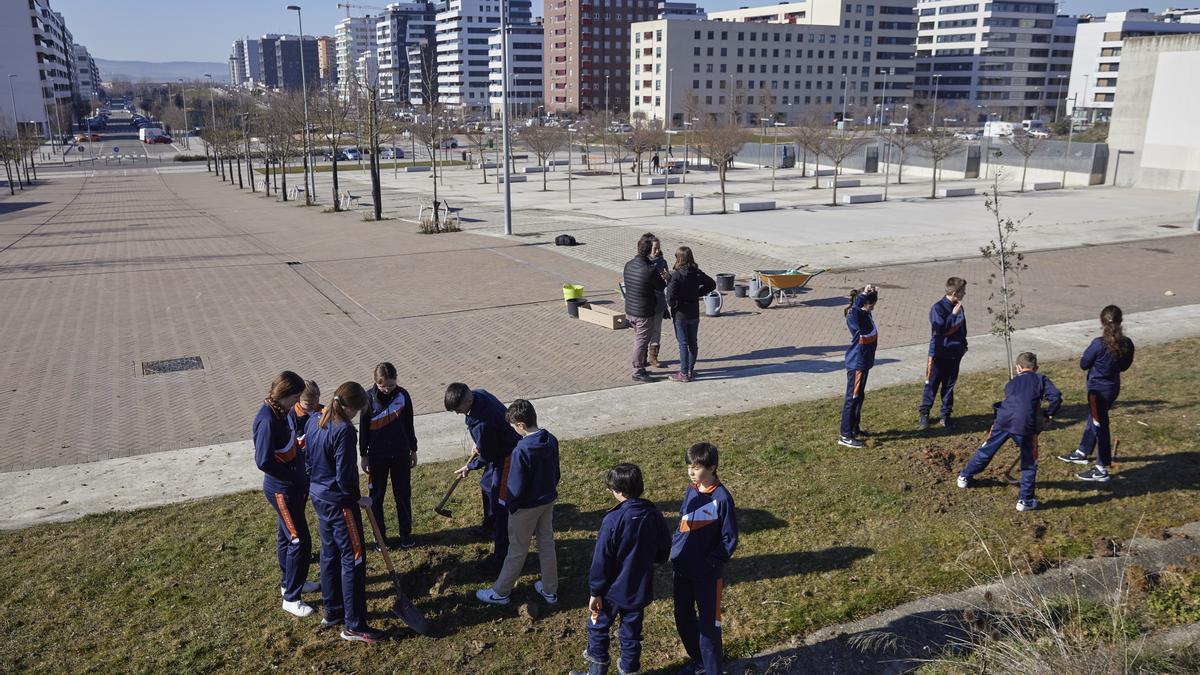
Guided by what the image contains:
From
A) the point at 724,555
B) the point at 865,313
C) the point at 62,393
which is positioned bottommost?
the point at 62,393

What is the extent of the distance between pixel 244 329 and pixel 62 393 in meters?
3.90

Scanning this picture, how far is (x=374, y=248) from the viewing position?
83.7ft

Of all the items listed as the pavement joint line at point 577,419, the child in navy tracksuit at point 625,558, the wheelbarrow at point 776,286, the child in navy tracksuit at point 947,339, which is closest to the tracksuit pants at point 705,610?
the child in navy tracksuit at point 625,558

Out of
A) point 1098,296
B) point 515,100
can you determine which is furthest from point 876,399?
point 515,100

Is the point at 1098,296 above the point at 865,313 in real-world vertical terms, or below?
below

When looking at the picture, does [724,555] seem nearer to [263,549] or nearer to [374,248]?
[263,549]

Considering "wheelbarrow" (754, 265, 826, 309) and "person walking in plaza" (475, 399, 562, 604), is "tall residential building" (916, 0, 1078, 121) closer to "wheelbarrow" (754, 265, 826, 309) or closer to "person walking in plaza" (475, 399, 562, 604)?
"wheelbarrow" (754, 265, 826, 309)

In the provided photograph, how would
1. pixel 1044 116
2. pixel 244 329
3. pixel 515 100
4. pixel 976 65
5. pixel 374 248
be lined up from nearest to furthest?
pixel 244 329
pixel 374 248
pixel 1044 116
pixel 976 65
pixel 515 100

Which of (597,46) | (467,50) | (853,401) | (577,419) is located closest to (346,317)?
(577,419)

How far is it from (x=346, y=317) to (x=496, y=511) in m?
10.7

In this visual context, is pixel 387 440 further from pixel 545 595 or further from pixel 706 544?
pixel 706 544

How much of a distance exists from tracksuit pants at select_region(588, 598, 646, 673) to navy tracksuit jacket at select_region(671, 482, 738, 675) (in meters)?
0.38

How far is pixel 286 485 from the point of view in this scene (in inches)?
253

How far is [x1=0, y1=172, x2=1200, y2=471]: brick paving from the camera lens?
1203 centimetres
